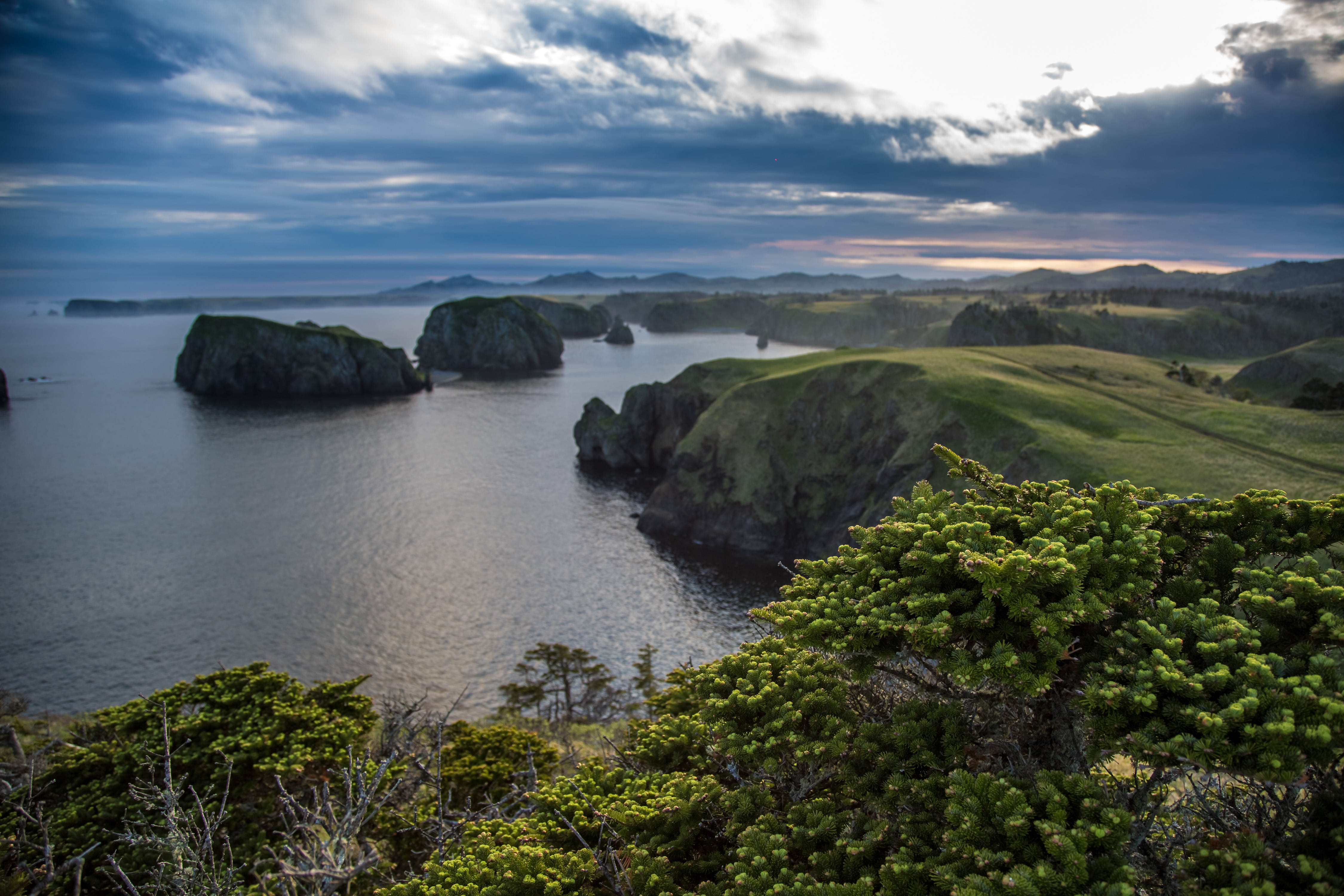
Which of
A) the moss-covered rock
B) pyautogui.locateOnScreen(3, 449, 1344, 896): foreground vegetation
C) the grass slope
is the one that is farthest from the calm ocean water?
the moss-covered rock

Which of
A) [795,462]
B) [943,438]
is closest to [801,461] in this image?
[795,462]

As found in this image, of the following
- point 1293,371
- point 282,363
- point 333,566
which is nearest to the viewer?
point 333,566

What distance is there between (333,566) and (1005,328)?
160295 millimetres

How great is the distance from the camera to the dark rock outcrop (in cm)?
16312

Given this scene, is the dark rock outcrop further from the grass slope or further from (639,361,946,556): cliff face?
(639,361,946,556): cliff face

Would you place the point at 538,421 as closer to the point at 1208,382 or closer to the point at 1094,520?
the point at 1208,382

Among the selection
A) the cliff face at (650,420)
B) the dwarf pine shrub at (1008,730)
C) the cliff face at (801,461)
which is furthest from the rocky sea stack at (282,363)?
the dwarf pine shrub at (1008,730)

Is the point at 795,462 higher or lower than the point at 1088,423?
lower

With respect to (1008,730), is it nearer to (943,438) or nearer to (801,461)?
(943,438)

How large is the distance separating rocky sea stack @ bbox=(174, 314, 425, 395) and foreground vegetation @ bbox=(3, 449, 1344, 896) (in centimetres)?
15095

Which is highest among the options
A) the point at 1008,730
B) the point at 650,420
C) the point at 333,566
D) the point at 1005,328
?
the point at 1005,328

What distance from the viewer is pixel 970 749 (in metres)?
12.1

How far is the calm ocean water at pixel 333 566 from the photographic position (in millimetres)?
46719

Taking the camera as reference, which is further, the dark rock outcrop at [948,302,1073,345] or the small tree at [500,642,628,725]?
the dark rock outcrop at [948,302,1073,345]
